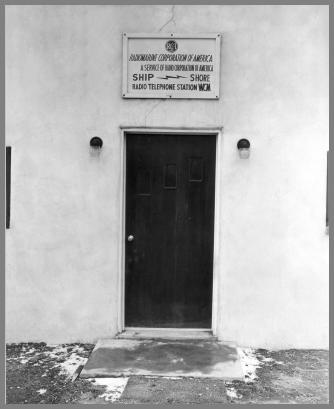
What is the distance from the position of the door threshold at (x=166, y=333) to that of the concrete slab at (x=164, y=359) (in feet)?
0.19

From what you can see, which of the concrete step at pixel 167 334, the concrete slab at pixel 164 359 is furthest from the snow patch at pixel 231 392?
the concrete step at pixel 167 334

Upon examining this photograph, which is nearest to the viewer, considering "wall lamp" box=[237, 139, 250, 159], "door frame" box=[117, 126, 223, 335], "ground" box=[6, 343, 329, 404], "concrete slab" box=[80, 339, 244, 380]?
"ground" box=[6, 343, 329, 404]

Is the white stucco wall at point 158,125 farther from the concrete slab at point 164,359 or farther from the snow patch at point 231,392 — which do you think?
the snow patch at point 231,392

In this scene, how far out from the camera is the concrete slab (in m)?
3.87

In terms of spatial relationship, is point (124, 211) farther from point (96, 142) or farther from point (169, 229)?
point (96, 142)

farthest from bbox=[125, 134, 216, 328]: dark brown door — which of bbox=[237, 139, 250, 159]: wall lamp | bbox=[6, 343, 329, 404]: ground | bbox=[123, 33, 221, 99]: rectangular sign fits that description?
bbox=[6, 343, 329, 404]: ground

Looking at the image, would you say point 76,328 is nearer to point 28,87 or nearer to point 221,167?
point 221,167

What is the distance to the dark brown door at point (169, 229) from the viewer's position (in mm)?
4625

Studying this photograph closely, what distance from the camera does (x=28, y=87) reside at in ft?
14.9

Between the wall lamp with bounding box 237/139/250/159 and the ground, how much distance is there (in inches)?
81.1

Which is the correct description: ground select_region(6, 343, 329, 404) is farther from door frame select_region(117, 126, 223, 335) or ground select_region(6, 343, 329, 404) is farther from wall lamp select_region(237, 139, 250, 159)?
wall lamp select_region(237, 139, 250, 159)

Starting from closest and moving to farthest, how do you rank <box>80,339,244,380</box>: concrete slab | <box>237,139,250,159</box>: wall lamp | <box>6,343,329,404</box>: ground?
<box>6,343,329,404</box>: ground
<box>80,339,244,380</box>: concrete slab
<box>237,139,250,159</box>: wall lamp

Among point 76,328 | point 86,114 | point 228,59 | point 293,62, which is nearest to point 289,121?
point 293,62

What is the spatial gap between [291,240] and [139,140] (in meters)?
1.94
